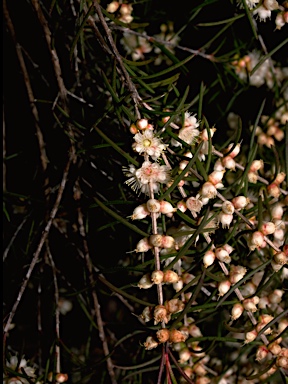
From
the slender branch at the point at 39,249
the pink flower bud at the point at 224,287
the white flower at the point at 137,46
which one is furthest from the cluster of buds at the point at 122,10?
the pink flower bud at the point at 224,287

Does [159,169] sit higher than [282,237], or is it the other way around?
[159,169]

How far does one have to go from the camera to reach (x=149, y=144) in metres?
0.75

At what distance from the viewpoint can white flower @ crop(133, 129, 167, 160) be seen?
747 millimetres

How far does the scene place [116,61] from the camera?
809 millimetres

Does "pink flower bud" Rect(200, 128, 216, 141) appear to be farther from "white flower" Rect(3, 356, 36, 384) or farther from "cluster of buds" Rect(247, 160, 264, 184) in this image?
"white flower" Rect(3, 356, 36, 384)

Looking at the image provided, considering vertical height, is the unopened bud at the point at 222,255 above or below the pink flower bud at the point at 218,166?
below

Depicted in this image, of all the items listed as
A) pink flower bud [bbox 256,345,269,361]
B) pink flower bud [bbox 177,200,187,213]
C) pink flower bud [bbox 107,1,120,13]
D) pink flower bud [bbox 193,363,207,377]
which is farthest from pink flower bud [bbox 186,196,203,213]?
pink flower bud [bbox 107,1,120,13]

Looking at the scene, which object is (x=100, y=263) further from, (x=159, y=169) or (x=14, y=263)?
(x=159, y=169)

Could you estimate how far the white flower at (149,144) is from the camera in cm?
75

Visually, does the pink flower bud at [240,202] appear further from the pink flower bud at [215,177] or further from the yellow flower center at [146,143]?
the yellow flower center at [146,143]

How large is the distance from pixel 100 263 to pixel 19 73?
15.4 inches

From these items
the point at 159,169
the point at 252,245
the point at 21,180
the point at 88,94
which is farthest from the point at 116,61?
the point at 21,180

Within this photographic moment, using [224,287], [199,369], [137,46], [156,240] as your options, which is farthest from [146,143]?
[137,46]

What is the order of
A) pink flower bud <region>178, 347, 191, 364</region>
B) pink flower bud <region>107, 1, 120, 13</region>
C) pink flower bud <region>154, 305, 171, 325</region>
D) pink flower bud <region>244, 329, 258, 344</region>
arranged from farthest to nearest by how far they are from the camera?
1. pink flower bud <region>107, 1, 120, 13</region>
2. pink flower bud <region>178, 347, 191, 364</region>
3. pink flower bud <region>244, 329, 258, 344</region>
4. pink flower bud <region>154, 305, 171, 325</region>
